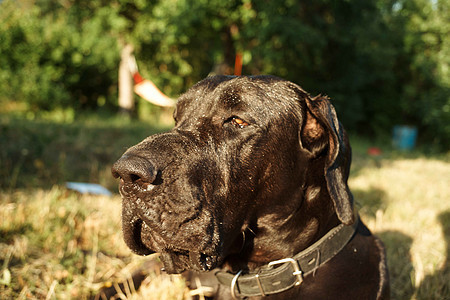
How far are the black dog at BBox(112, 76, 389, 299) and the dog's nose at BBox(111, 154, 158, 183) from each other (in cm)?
8

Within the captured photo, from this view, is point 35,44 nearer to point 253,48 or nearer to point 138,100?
point 138,100

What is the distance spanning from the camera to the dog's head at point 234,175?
1543mm

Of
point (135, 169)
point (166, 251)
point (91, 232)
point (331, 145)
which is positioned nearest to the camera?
point (135, 169)

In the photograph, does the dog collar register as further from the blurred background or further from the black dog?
the blurred background

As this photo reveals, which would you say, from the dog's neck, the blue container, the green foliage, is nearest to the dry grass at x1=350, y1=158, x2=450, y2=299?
the dog's neck

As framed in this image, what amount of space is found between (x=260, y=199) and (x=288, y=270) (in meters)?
0.39

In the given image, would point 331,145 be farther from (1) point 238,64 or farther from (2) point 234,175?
(1) point 238,64

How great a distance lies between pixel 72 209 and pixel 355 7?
36.7 ft

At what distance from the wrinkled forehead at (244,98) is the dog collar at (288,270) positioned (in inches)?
28.2

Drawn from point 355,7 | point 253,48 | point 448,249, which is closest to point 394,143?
point 355,7

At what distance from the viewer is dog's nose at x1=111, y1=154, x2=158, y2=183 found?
4.73 feet

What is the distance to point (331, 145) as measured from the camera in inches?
71.6

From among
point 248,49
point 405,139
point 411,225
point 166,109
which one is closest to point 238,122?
point 411,225

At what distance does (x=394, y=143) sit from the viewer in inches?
538
